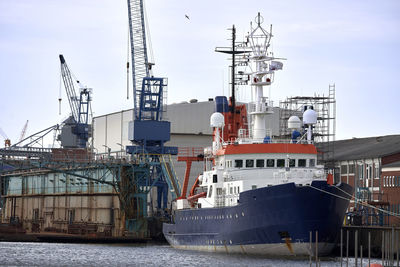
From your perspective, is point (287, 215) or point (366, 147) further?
point (366, 147)

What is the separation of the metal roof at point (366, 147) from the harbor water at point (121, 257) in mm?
22995

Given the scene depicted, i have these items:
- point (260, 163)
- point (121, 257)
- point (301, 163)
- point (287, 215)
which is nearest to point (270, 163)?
point (260, 163)

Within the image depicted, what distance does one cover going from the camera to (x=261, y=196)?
53.4m

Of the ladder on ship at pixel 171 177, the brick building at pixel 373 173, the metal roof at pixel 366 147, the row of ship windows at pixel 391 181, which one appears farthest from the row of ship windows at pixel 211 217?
the metal roof at pixel 366 147

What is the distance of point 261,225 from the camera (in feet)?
178

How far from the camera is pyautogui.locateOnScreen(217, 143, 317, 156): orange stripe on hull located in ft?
194

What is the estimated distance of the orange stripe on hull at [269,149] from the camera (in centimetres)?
5906

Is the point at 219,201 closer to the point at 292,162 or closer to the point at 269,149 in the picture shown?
the point at 269,149

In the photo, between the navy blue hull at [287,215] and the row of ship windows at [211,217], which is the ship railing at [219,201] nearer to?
the row of ship windows at [211,217]

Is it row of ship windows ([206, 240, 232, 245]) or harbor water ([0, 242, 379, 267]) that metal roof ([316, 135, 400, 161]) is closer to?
harbor water ([0, 242, 379, 267])

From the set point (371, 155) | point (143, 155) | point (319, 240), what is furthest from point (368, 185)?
point (319, 240)

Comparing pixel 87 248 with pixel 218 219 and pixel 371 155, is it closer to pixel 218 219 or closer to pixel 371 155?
pixel 218 219

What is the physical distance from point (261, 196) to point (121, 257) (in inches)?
544

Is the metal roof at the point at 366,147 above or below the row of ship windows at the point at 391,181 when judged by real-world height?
above
